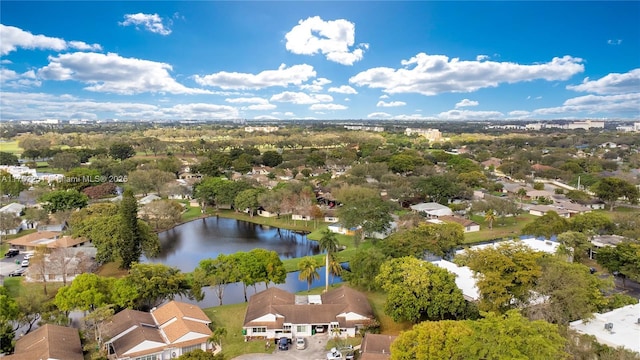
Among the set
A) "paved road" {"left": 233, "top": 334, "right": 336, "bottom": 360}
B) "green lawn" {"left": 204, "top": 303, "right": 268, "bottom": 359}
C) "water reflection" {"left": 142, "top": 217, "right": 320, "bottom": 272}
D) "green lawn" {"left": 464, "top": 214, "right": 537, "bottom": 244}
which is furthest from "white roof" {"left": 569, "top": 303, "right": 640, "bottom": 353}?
"water reflection" {"left": 142, "top": 217, "right": 320, "bottom": 272}

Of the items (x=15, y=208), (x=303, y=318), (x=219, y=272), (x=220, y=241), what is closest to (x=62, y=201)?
(x=15, y=208)

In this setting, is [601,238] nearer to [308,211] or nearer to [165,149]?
[308,211]

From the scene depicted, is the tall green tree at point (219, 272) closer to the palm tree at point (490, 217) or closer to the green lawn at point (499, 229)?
the green lawn at point (499, 229)

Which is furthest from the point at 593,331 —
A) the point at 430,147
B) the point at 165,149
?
the point at 430,147

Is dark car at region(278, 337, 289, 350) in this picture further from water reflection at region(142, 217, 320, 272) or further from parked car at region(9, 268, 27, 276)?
parked car at region(9, 268, 27, 276)

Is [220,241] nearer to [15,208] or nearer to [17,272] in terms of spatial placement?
[17,272]
